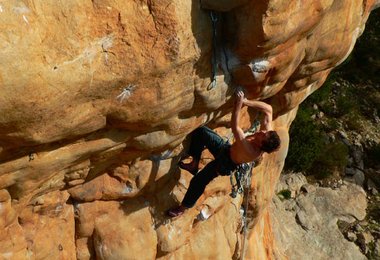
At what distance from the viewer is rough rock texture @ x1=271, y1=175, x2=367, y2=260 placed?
11672mm

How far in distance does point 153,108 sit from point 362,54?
14.1 meters

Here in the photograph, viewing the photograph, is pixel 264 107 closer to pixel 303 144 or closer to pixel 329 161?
pixel 303 144

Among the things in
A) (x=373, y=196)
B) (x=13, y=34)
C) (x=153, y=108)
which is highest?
(x=13, y=34)

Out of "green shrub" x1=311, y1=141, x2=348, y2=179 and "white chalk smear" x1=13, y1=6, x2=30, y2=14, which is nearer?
"white chalk smear" x1=13, y1=6, x2=30, y2=14

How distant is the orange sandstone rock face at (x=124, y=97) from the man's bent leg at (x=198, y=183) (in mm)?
262

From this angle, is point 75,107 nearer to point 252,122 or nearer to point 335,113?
point 252,122

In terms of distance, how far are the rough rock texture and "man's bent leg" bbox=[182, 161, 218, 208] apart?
18.8 ft

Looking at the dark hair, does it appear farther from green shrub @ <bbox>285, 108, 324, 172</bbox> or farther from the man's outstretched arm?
green shrub @ <bbox>285, 108, 324, 172</bbox>

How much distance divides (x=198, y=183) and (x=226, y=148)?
1.85 ft

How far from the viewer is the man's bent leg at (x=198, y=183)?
5.94 meters

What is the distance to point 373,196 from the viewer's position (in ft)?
45.2

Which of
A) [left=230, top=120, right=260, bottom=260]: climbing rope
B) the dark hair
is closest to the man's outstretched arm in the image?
the dark hair

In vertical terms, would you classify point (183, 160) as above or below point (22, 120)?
below

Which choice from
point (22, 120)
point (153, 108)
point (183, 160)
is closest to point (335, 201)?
point (183, 160)
